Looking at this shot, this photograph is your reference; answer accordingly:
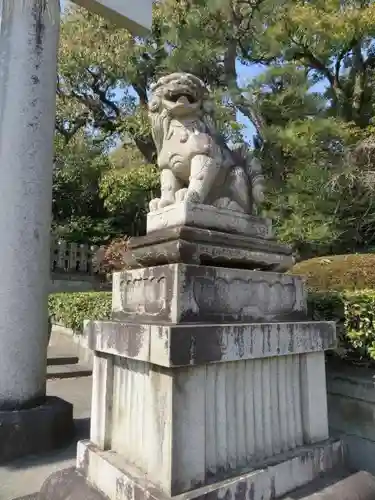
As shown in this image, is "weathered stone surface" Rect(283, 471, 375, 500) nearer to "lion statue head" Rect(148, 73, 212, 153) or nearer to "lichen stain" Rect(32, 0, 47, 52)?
"lion statue head" Rect(148, 73, 212, 153)

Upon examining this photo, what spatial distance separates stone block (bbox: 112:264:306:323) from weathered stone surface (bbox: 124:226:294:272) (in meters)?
0.10

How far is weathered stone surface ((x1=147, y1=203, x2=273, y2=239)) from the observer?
260 cm

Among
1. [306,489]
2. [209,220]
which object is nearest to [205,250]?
[209,220]

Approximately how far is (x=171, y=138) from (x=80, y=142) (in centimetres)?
1409

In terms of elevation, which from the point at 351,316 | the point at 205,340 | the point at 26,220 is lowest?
the point at 205,340

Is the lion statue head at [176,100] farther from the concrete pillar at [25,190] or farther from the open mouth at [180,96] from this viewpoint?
the concrete pillar at [25,190]

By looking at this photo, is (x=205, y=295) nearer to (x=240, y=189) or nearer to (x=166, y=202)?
(x=166, y=202)

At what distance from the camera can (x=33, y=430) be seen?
11.9ft

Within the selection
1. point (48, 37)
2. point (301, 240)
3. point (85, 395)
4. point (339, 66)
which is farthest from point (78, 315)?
point (339, 66)

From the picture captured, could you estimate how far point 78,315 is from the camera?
325 inches

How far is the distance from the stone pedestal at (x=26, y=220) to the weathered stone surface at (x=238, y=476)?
1.23 metres

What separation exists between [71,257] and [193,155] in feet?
36.4

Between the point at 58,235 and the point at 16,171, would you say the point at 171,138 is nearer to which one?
the point at 16,171

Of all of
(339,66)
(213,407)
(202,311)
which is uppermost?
(339,66)
